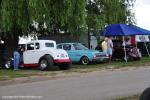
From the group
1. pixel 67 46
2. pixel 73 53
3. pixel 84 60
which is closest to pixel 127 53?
pixel 84 60

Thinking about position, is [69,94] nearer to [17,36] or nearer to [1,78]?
[1,78]

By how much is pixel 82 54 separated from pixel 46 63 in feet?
18.0

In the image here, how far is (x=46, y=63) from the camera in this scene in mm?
26594

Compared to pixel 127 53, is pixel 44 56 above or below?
below

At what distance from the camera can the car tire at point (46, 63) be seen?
26.3 m

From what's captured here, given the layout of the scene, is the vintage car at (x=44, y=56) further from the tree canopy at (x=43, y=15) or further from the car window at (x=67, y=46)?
the car window at (x=67, y=46)

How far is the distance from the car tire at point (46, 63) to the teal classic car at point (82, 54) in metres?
4.85

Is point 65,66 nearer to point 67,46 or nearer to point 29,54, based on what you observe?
point 29,54

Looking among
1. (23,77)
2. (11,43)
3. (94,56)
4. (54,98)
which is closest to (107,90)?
(54,98)

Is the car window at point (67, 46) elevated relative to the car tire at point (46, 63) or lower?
elevated

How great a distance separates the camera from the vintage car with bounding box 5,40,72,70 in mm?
26562

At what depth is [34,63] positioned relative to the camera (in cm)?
2775

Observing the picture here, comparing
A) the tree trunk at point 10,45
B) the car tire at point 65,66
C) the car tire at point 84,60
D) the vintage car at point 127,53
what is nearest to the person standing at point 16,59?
the car tire at point 65,66

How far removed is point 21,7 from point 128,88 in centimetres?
1445
